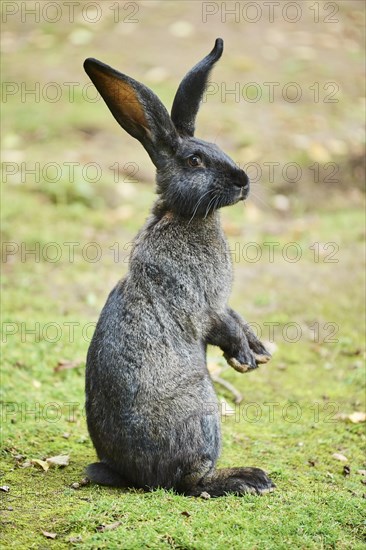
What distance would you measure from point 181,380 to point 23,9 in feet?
44.2

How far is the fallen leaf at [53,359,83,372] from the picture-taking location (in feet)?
23.1

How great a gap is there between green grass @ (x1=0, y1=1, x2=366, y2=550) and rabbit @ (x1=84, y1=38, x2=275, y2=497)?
257 millimetres

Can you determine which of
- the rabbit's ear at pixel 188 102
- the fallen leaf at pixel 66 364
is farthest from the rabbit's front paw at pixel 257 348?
the fallen leaf at pixel 66 364

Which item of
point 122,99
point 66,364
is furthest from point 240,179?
point 66,364

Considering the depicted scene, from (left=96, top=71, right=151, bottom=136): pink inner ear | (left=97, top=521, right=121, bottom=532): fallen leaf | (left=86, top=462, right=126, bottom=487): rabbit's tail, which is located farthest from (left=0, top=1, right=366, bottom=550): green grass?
(left=96, top=71, right=151, bottom=136): pink inner ear

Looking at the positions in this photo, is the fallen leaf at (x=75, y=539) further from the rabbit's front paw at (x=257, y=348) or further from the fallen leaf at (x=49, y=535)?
the rabbit's front paw at (x=257, y=348)

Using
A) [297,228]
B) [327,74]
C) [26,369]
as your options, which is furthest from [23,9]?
[26,369]

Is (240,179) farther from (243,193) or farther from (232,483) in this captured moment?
(232,483)

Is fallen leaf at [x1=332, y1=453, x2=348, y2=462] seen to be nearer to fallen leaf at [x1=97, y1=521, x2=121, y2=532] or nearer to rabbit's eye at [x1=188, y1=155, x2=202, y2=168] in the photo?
fallen leaf at [x1=97, y1=521, x2=121, y2=532]

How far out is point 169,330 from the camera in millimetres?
4996

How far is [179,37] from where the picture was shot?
14977 mm

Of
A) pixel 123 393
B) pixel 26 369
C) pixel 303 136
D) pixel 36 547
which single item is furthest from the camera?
pixel 303 136

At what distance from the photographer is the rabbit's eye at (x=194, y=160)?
514 cm

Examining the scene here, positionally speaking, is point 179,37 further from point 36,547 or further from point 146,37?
point 36,547
